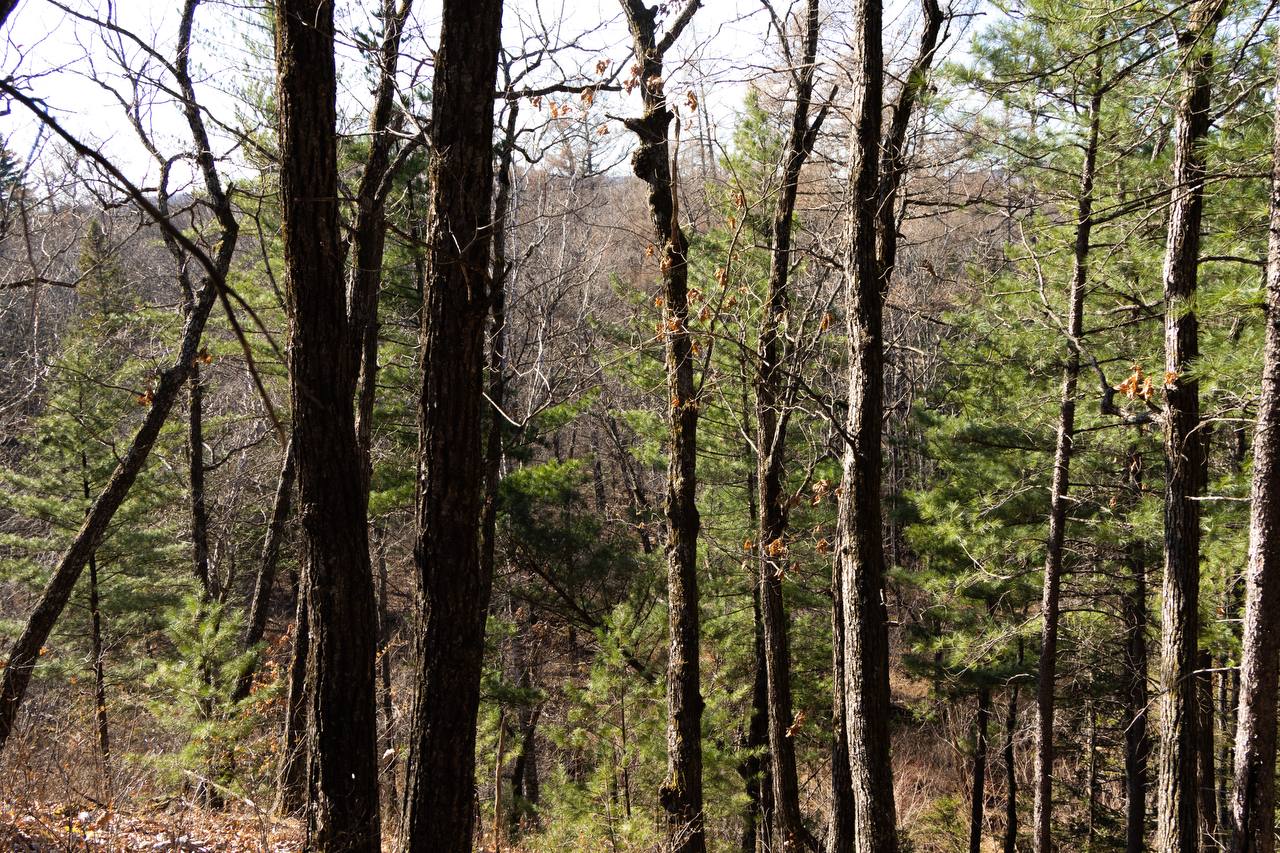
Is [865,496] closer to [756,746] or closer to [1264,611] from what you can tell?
[1264,611]

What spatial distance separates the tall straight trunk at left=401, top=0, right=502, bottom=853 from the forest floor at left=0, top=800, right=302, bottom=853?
0.95 metres

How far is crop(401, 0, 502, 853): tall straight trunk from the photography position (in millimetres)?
3773

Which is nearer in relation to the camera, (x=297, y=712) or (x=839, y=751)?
(x=839, y=751)

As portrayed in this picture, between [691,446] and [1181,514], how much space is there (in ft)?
13.2

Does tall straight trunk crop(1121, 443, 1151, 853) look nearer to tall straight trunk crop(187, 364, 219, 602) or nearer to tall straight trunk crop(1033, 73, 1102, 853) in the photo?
tall straight trunk crop(1033, 73, 1102, 853)

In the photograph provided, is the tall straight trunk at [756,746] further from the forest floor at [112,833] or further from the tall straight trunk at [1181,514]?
the forest floor at [112,833]

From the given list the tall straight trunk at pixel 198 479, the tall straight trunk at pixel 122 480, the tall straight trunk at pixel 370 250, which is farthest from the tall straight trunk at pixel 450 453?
the tall straight trunk at pixel 198 479

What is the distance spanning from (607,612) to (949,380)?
24.5ft

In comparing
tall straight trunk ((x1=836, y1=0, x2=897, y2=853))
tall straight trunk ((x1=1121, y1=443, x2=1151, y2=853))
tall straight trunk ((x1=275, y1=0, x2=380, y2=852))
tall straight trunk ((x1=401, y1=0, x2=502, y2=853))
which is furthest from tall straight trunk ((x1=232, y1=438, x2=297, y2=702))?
tall straight trunk ((x1=1121, y1=443, x2=1151, y2=853))

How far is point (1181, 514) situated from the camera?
7.04 metres

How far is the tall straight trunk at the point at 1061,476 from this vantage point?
862 cm

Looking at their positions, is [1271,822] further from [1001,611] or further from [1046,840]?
[1001,611]

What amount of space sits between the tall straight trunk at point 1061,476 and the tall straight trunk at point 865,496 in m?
3.75

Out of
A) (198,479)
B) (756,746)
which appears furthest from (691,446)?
(198,479)
